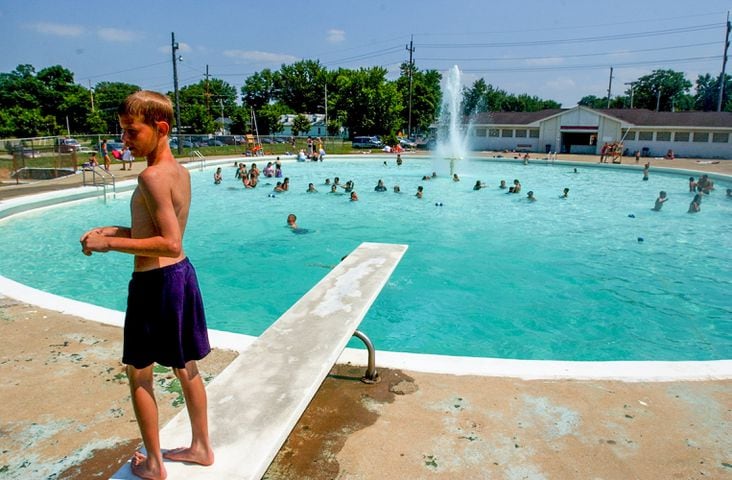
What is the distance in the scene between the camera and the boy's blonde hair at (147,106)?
227 cm

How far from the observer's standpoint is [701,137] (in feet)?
139

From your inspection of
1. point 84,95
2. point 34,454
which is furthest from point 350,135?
point 34,454

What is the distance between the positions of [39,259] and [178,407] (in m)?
9.79

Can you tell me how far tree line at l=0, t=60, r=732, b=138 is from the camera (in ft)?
201

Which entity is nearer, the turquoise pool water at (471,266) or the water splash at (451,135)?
the turquoise pool water at (471,266)

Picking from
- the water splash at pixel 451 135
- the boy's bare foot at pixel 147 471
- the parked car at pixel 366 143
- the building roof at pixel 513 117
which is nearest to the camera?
the boy's bare foot at pixel 147 471

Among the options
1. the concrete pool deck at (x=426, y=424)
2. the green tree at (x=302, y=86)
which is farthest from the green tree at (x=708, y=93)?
the concrete pool deck at (x=426, y=424)

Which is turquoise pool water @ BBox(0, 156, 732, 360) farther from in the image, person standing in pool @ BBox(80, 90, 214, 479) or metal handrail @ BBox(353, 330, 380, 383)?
person standing in pool @ BBox(80, 90, 214, 479)

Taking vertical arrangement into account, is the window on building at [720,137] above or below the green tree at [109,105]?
below

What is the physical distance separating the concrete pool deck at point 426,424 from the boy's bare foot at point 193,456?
55 centimetres

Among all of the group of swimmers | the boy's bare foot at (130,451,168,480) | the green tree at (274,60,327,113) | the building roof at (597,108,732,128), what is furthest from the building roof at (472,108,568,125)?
the boy's bare foot at (130,451,168,480)

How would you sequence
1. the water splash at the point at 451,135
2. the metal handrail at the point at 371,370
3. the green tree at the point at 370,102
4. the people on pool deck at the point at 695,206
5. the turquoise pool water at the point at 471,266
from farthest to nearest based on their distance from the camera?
the green tree at the point at 370,102
the water splash at the point at 451,135
the people on pool deck at the point at 695,206
the turquoise pool water at the point at 471,266
the metal handrail at the point at 371,370

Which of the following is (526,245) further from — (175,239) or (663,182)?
(663,182)

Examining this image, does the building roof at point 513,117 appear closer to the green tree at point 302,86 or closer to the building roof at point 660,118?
the building roof at point 660,118
